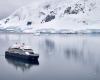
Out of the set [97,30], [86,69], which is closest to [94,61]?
[86,69]

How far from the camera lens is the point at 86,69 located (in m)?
40.1

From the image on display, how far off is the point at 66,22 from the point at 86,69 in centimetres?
15223

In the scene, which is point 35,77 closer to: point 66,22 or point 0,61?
point 0,61

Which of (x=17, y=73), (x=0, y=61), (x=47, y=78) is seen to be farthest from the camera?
(x=0, y=61)

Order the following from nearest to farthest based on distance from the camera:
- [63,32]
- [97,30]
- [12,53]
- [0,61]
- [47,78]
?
1. [47,78]
2. [0,61]
3. [12,53]
4. [97,30]
5. [63,32]

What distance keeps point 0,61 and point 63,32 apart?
380 feet

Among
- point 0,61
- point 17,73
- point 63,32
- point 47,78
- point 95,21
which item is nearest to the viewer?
point 47,78

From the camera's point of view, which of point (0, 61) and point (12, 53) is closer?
point (0, 61)

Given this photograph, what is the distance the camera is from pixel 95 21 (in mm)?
183375

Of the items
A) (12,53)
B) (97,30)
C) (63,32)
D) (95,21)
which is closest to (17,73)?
(12,53)

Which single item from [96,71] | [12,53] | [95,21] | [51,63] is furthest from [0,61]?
[95,21]

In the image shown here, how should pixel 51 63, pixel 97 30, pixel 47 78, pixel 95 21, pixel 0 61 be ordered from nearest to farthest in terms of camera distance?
pixel 47 78 → pixel 51 63 → pixel 0 61 → pixel 97 30 → pixel 95 21

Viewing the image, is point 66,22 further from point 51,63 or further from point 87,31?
point 51,63

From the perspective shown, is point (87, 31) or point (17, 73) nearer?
point (17, 73)
